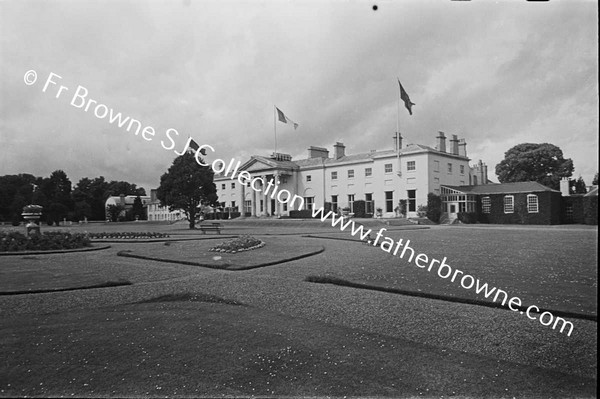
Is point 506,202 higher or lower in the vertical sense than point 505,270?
higher

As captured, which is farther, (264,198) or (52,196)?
(264,198)

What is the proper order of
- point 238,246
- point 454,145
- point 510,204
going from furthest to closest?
point 454,145 → point 510,204 → point 238,246

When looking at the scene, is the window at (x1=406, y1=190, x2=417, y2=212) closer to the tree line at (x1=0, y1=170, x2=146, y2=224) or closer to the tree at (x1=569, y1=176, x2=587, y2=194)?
the tree at (x1=569, y1=176, x2=587, y2=194)

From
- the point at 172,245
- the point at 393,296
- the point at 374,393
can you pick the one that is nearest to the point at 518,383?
the point at 374,393

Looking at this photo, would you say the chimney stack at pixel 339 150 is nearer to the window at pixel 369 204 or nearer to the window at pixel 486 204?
the window at pixel 369 204

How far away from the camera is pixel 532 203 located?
113ft

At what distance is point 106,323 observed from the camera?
684 cm

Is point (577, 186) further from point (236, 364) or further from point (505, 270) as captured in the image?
point (236, 364)

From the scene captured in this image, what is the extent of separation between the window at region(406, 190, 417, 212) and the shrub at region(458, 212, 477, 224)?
5.73 metres

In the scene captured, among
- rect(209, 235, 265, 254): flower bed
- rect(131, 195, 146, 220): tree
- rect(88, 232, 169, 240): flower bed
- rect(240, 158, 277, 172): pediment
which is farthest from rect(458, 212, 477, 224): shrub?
rect(88, 232, 169, 240): flower bed

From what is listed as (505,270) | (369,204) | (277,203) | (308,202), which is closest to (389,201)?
(369,204)

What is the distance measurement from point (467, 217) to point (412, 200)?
667 centimetres

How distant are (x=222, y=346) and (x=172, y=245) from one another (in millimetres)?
11730

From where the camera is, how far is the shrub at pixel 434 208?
39.1 metres
